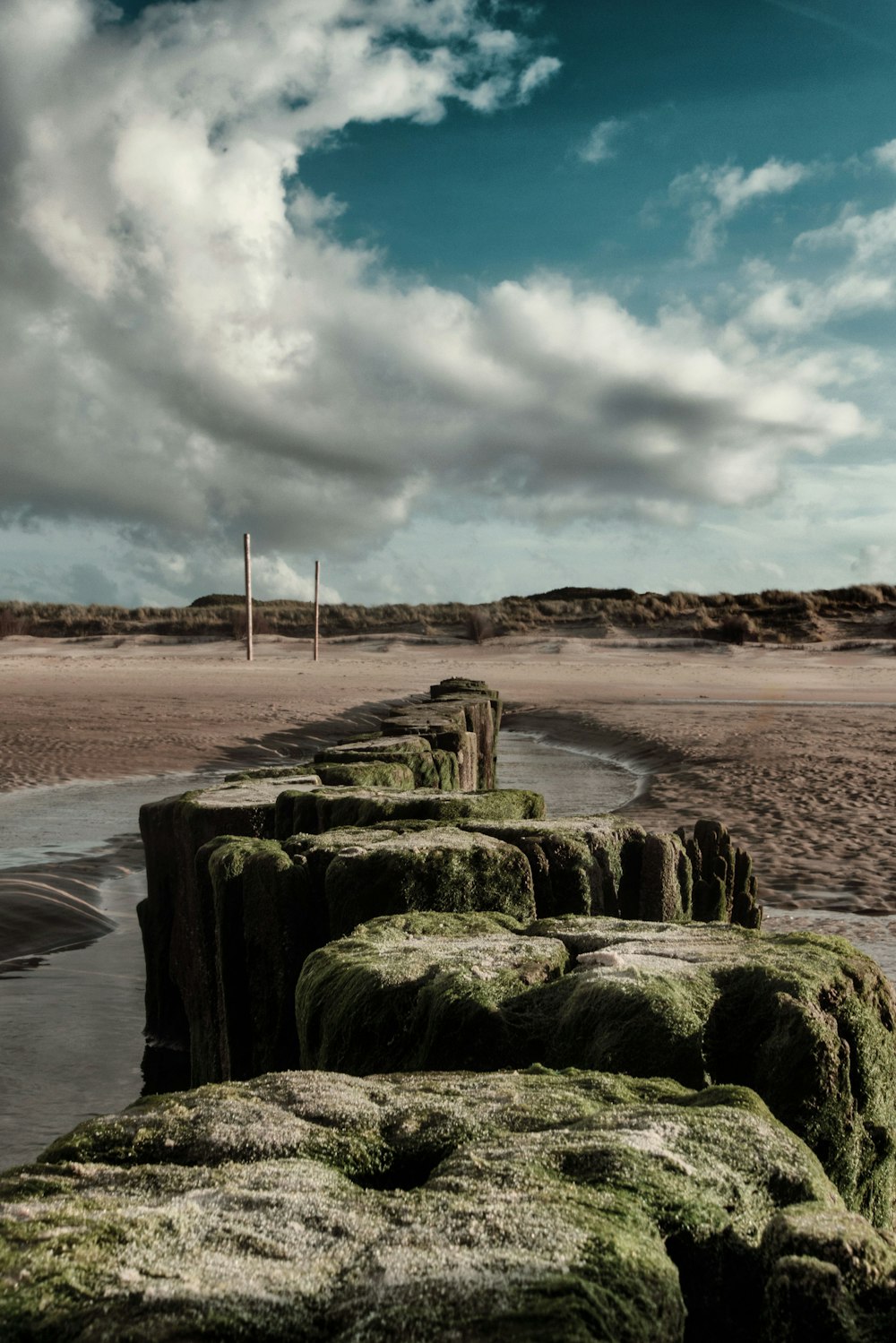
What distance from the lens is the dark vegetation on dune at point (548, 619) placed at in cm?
4600

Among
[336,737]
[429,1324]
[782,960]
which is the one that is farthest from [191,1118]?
[336,737]

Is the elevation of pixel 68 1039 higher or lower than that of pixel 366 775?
lower

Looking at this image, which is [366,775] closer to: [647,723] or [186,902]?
[186,902]

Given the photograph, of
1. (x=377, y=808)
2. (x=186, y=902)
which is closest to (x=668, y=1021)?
(x=377, y=808)

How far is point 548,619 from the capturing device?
172 ft

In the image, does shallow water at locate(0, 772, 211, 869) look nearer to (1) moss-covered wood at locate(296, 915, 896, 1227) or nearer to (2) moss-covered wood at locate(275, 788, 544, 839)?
(2) moss-covered wood at locate(275, 788, 544, 839)

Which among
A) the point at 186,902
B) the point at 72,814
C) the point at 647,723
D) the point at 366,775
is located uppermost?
the point at 366,775

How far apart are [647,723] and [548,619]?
34487mm

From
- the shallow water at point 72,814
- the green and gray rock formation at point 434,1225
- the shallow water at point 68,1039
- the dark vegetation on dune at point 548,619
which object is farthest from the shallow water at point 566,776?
the dark vegetation on dune at point 548,619

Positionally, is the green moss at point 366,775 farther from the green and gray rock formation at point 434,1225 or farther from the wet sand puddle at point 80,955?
the green and gray rock formation at point 434,1225

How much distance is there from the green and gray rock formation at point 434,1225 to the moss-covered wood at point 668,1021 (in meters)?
0.35

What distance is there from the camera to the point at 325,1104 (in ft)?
5.33

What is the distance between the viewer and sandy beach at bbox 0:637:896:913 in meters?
9.73

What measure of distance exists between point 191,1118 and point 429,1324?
2.14 feet
